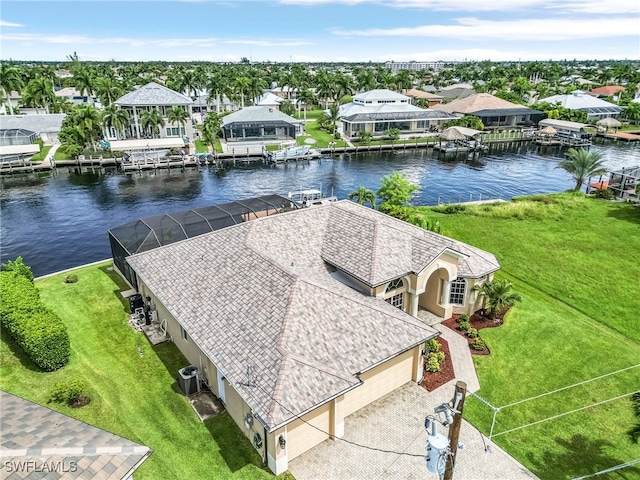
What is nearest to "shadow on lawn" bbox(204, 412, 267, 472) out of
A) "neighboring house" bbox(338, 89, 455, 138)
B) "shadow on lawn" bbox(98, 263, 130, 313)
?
"shadow on lawn" bbox(98, 263, 130, 313)

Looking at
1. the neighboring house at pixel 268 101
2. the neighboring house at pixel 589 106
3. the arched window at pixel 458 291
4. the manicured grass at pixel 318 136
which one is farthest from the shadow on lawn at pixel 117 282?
the neighboring house at pixel 589 106

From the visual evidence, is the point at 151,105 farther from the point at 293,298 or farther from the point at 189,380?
the point at 293,298

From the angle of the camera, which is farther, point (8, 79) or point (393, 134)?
point (393, 134)

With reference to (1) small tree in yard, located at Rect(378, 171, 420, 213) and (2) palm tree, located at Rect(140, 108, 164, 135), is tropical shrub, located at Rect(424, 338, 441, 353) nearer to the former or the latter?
(1) small tree in yard, located at Rect(378, 171, 420, 213)

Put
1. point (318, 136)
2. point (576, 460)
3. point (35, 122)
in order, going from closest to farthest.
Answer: point (576, 460) < point (35, 122) < point (318, 136)

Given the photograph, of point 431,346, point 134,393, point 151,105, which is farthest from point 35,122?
point 431,346

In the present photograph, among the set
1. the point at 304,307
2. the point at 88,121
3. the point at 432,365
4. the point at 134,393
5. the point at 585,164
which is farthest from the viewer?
the point at 88,121
